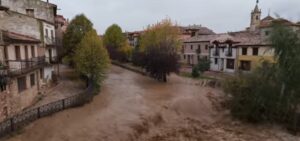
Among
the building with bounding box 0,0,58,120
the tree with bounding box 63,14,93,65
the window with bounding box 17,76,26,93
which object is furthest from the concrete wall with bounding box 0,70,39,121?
the tree with bounding box 63,14,93,65

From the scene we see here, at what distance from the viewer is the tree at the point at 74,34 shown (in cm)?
3356

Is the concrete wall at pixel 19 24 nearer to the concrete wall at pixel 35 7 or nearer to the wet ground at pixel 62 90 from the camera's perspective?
the wet ground at pixel 62 90

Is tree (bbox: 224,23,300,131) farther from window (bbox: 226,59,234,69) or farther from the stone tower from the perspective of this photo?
the stone tower

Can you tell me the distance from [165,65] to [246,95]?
13.8m

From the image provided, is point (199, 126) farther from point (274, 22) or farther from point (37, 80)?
point (37, 80)

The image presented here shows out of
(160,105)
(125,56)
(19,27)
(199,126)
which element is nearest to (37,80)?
(19,27)

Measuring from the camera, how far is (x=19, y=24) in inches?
765

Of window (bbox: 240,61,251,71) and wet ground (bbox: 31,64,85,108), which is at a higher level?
window (bbox: 240,61,251,71)

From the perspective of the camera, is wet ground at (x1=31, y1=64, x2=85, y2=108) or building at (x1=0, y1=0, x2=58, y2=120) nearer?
building at (x1=0, y1=0, x2=58, y2=120)

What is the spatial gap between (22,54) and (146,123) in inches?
437

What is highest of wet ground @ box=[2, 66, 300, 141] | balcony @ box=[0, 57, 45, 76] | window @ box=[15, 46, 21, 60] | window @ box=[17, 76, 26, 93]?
window @ box=[15, 46, 21, 60]

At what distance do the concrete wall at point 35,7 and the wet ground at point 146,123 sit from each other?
13250 millimetres

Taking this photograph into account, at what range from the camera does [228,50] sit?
120 ft

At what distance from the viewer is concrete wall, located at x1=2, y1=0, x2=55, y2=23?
1024 inches
